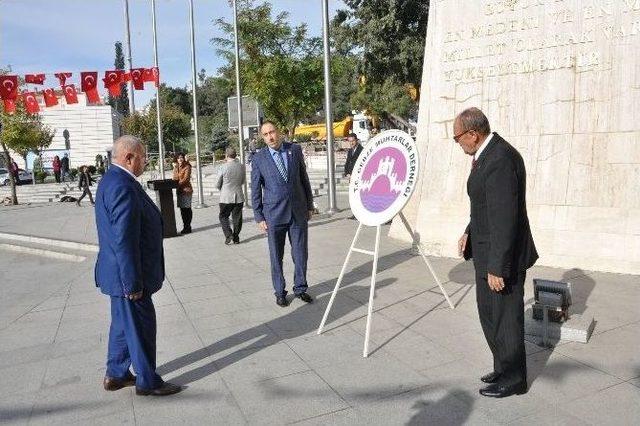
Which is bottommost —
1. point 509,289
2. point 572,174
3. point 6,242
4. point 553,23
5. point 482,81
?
point 6,242

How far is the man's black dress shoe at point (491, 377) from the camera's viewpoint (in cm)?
343

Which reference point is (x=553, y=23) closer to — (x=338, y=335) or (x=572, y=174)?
(x=572, y=174)

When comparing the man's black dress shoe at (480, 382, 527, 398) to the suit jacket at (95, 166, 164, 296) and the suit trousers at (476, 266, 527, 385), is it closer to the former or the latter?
the suit trousers at (476, 266, 527, 385)

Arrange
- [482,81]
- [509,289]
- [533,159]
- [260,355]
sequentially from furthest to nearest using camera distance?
[482,81] → [533,159] → [260,355] → [509,289]

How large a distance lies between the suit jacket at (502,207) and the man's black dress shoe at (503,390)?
2.44ft

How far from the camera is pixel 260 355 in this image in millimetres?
4219

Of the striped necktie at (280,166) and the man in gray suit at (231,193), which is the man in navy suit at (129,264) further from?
the man in gray suit at (231,193)

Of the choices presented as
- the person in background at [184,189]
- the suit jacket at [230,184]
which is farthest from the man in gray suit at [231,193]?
the person in background at [184,189]

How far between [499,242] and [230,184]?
7.36m

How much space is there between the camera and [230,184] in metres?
9.85

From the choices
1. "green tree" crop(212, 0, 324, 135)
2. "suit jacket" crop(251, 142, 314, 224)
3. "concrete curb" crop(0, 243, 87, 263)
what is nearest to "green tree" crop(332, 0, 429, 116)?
"green tree" crop(212, 0, 324, 135)

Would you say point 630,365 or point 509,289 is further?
point 630,365

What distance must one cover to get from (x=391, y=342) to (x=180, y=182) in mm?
7686

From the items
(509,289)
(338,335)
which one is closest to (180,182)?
(338,335)
